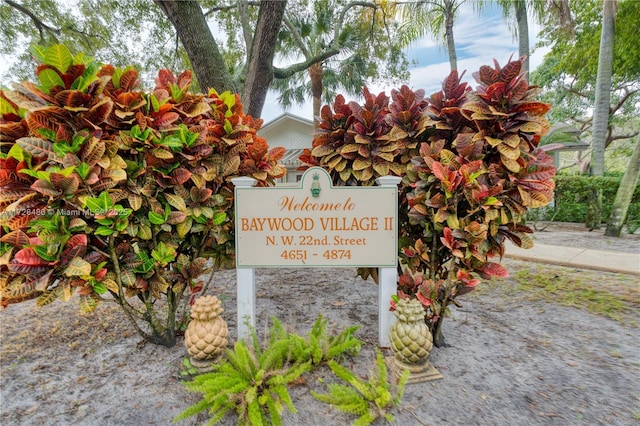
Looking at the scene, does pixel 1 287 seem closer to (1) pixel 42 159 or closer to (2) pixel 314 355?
(1) pixel 42 159

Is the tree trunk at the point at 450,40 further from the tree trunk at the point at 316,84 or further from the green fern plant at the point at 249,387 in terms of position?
the green fern plant at the point at 249,387

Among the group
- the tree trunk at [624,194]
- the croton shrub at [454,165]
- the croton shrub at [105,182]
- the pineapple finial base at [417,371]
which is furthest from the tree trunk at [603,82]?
the croton shrub at [105,182]

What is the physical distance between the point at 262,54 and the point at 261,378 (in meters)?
4.68

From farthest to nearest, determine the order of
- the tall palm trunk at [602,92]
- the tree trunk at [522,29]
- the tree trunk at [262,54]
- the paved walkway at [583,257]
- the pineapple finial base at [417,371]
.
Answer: the tree trunk at [522,29] < the tall palm trunk at [602,92] < the tree trunk at [262,54] < the paved walkway at [583,257] < the pineapple finial base at [417,371]

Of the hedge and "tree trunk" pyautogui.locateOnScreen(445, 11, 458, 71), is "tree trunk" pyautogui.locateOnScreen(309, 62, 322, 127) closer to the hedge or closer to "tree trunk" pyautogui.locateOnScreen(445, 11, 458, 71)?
"tree trunk" pyautogui.locateOnScreen(445, 11, 458, 71)

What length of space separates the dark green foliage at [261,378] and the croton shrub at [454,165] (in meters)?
0.70

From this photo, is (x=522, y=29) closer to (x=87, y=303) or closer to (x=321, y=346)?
(x=321, y=346)

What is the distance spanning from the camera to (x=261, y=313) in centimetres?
284

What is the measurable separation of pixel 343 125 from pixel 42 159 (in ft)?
6.38

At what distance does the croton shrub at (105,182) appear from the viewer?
5.57ft

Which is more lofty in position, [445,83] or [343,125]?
[445,83]

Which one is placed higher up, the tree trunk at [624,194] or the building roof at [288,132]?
the building roof at [288,132]

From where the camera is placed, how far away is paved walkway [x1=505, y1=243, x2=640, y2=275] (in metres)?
4.04

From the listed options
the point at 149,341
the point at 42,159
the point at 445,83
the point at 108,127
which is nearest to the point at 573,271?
the point at 445,83
